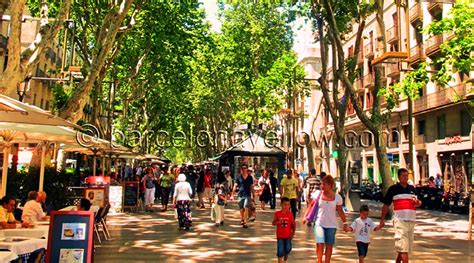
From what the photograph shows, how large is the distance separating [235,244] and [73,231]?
4.52 meters

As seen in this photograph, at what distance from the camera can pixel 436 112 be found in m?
28.5

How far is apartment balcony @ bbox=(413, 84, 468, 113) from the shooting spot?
2482 cm

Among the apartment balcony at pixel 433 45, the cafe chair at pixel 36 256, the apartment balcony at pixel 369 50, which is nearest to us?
the cafe chair at pixel 36 256

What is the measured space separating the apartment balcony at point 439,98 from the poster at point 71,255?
2309 cm

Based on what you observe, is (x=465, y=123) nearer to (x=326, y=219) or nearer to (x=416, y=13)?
(x=416, y=13)

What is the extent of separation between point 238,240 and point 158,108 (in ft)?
98.4

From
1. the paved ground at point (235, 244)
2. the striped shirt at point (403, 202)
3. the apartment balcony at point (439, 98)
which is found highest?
the apartment balcony at point (439, 98)

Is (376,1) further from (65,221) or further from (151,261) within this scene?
(65,221)

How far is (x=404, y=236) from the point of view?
702 centimetres

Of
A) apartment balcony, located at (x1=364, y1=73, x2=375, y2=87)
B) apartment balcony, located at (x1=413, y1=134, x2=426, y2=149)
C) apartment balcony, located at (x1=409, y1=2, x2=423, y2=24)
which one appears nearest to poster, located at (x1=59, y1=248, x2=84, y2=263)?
apartment balcony, located at (x1=413, y1=134, x2=426, y2=149)

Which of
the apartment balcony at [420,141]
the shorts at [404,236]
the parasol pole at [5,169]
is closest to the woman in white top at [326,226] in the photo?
the shorts at [404,236]

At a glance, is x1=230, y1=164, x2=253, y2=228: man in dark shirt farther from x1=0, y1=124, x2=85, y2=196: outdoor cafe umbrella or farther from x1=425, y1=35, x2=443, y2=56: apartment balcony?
x1=425, y1=35, x2=443, y2=56: apartment balcony

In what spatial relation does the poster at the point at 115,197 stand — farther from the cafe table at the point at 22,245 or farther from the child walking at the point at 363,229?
A: the child walking at the point at 363,229

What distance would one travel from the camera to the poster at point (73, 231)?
19.9 ft
